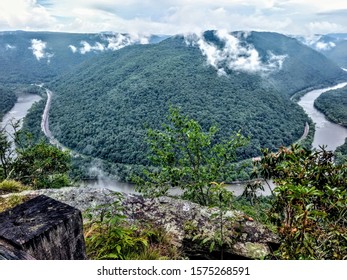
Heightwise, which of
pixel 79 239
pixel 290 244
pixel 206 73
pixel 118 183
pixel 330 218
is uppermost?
pixel 79 239

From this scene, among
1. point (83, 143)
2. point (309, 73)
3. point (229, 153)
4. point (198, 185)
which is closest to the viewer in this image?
point (198, 185)

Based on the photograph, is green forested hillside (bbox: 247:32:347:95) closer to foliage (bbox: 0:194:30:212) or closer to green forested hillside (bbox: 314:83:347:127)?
green forested hillside (bbox: 314:83:347:127)

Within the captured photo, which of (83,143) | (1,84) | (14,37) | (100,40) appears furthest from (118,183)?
(100,40)

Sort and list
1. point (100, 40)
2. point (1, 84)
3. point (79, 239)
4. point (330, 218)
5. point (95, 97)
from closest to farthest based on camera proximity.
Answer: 1. point (79, 239)
2. point (330, 218)
3. point (95, 97)
4. point (1, 84)
5. point (100, 40)

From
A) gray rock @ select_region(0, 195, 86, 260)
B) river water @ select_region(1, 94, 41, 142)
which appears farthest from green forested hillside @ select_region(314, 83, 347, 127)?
river water @ select_region(1, 94, 41, 142)

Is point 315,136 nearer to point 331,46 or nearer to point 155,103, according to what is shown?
point 155,103

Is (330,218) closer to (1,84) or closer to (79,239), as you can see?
(79,239)

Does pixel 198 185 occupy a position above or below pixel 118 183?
above

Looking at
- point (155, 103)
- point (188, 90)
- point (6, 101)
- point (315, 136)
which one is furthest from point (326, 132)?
point (6, 101)
